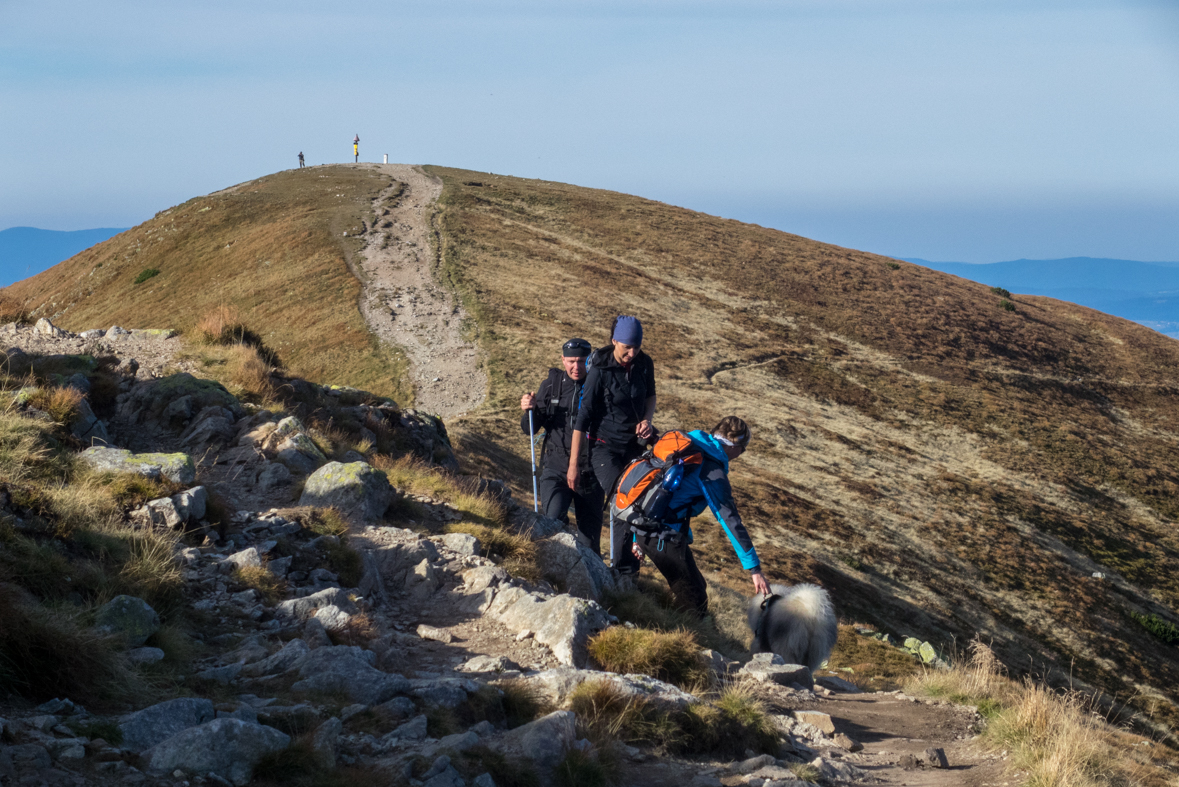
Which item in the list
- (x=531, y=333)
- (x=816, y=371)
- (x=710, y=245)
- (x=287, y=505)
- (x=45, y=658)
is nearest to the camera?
(x=45, y=658)

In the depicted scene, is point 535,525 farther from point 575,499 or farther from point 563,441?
point 563,441

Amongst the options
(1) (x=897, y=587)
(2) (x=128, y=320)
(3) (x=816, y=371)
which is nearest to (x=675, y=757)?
(1) (x=897, y=587)

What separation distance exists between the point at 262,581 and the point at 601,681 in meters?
2.84

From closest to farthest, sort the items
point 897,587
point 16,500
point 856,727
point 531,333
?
point 16,500
point 856,727
point 897,587
point 531,333

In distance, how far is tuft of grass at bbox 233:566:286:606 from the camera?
6.42 metres

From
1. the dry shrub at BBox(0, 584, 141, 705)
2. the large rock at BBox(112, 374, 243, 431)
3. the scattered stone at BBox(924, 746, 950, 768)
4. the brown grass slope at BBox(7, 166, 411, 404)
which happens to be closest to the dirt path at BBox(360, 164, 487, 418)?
the brown grass slope at BBox(7, 166, 411, 404)

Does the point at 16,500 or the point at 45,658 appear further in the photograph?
the point at 16,500

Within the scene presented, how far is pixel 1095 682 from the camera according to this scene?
20.3m

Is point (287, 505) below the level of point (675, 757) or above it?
above

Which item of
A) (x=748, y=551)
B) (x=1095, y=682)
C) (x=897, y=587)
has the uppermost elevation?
(x=748, y=551)

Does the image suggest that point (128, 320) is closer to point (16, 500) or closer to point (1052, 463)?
point (16, 500)

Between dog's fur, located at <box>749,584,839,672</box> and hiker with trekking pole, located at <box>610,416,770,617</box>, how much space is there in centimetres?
58

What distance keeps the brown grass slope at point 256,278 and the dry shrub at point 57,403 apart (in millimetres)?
16344

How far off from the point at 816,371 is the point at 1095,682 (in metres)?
20.5
